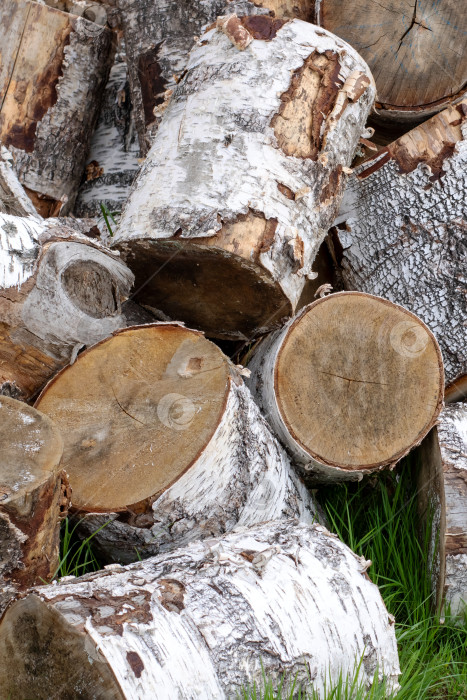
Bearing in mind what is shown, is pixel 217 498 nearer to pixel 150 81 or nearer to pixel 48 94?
pixel 150 81

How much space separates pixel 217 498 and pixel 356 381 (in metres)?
0.54

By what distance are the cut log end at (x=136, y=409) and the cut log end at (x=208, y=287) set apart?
0.66 ft

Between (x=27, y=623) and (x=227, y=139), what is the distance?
1422 mm

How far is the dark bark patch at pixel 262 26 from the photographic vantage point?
2312 millimetres

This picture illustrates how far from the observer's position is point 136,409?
6.54ft

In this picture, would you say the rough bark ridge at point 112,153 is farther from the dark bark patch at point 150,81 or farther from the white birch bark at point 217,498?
the white birch bark at point 217,498

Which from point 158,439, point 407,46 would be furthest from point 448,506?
point 407,46

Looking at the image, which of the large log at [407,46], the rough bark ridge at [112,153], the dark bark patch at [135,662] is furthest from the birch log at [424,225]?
the dark bark patch at [135,662]

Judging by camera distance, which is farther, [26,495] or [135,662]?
[26,495]

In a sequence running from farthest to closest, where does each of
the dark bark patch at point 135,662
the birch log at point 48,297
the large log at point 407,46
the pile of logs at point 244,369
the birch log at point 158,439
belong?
the large log at point 407,46 → the birch log at point 48,297 → the birch log at point 158,439 → the pile of logs at point 244,369 → the dark bark patch at point 135,662

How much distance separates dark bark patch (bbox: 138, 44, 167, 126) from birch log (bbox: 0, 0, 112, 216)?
0.37m

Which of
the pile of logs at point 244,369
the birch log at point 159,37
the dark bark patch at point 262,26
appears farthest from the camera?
the birch log at point 159,37

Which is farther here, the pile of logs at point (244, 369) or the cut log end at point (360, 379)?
the cut log end at point (360, 379)

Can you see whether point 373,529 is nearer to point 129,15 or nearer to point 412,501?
point 412,501
